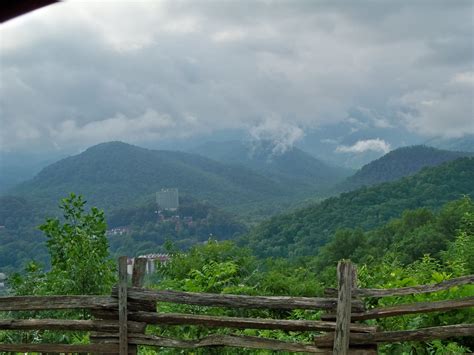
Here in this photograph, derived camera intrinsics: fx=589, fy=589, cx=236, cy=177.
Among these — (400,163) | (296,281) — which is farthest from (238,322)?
(400,163)

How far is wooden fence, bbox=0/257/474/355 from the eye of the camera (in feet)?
15.2

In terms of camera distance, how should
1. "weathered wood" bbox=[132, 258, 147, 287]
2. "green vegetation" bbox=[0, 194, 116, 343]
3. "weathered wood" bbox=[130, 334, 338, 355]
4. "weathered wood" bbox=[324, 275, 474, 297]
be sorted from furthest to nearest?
"green vegetation" bbox=[0, 194, 116, 343], "weathered wood" bbox=[132, 258, 147, 287], "weathered wood" bbox=[130, 334, 338, 355], "weathered wood" bbox=[324, 275, 474, 297]

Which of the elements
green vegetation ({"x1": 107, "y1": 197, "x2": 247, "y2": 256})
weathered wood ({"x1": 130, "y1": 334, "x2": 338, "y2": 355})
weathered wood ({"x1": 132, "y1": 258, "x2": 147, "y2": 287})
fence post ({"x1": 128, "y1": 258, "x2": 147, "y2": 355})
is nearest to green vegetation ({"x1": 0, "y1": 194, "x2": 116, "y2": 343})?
fence post ({"x1": 128, "y1": 258, "x2": 147, "y2": 355})

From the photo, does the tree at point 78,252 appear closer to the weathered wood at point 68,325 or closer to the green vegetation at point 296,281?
the green vegetation at point 296,281

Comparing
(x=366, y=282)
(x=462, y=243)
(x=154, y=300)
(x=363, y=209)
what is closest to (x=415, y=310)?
(x=154, y=300)

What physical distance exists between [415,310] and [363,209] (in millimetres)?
47883

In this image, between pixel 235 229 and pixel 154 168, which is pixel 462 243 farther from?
pixel 154 168

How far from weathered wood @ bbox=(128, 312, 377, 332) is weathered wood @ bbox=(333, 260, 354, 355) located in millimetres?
92

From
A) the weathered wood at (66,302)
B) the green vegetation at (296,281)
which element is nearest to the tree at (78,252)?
the green vegetation at (296,281)

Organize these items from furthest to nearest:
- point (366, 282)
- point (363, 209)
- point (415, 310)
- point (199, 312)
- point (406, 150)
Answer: point (406, 150) < point (363, 209) < point (366, 282) < point (199, 312) < point (415, 310)

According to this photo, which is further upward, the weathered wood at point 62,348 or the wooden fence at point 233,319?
the wooden fence at point 233,319

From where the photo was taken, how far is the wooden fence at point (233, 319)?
15.2 ft

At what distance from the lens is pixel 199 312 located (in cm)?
630

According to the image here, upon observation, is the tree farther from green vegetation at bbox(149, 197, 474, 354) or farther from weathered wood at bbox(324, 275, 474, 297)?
weathered wood at bbox(324, 275, 474, 297)
